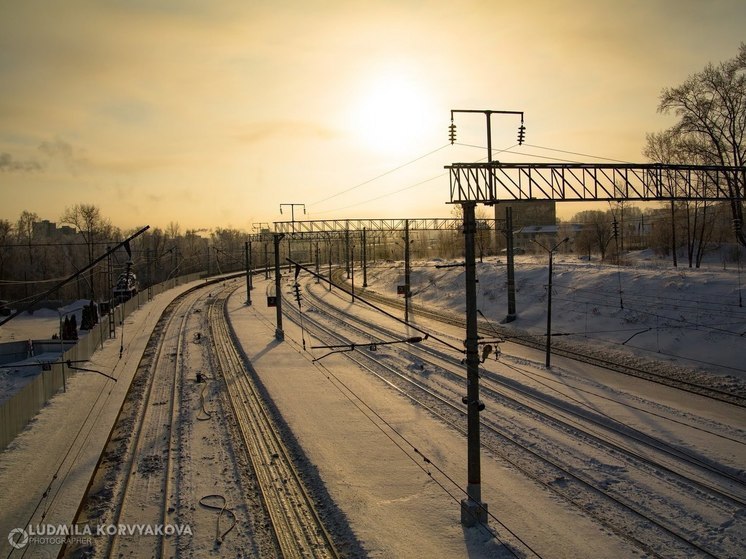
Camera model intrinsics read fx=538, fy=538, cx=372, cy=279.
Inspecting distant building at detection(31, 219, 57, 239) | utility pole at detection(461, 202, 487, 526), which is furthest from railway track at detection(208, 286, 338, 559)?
distant building at detection(31, 219, 57, 239)

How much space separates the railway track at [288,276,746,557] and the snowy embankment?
5.85m

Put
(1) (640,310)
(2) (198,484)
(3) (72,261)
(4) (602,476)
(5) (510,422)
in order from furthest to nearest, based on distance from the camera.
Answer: (3) (72,261)
(1) (640,310)
(5) (510,422)
(2) (198,484)
(4) (602,476)

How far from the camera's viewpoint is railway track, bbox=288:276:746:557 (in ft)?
34.1

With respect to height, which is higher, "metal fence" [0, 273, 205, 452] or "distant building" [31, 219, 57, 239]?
"distant building" [31, 219, 57, 239]

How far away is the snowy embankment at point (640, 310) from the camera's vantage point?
24547mm

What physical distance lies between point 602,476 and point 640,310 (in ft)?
71.3

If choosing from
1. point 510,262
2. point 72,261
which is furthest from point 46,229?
point 510,262

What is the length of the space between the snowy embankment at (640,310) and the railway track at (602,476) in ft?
19.2

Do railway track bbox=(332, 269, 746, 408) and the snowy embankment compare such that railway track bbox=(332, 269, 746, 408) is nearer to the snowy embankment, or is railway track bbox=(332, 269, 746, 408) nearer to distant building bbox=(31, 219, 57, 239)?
the snowy embankment

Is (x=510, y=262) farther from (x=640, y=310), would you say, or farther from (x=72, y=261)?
(x=72, y=261)

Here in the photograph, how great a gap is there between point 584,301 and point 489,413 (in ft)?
70.1

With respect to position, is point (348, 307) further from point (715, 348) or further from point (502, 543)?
point (502, 543)

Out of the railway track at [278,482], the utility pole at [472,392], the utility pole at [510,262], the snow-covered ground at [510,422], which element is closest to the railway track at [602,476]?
the snow-covered ground at [510,422]

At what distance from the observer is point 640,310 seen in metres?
31.7
